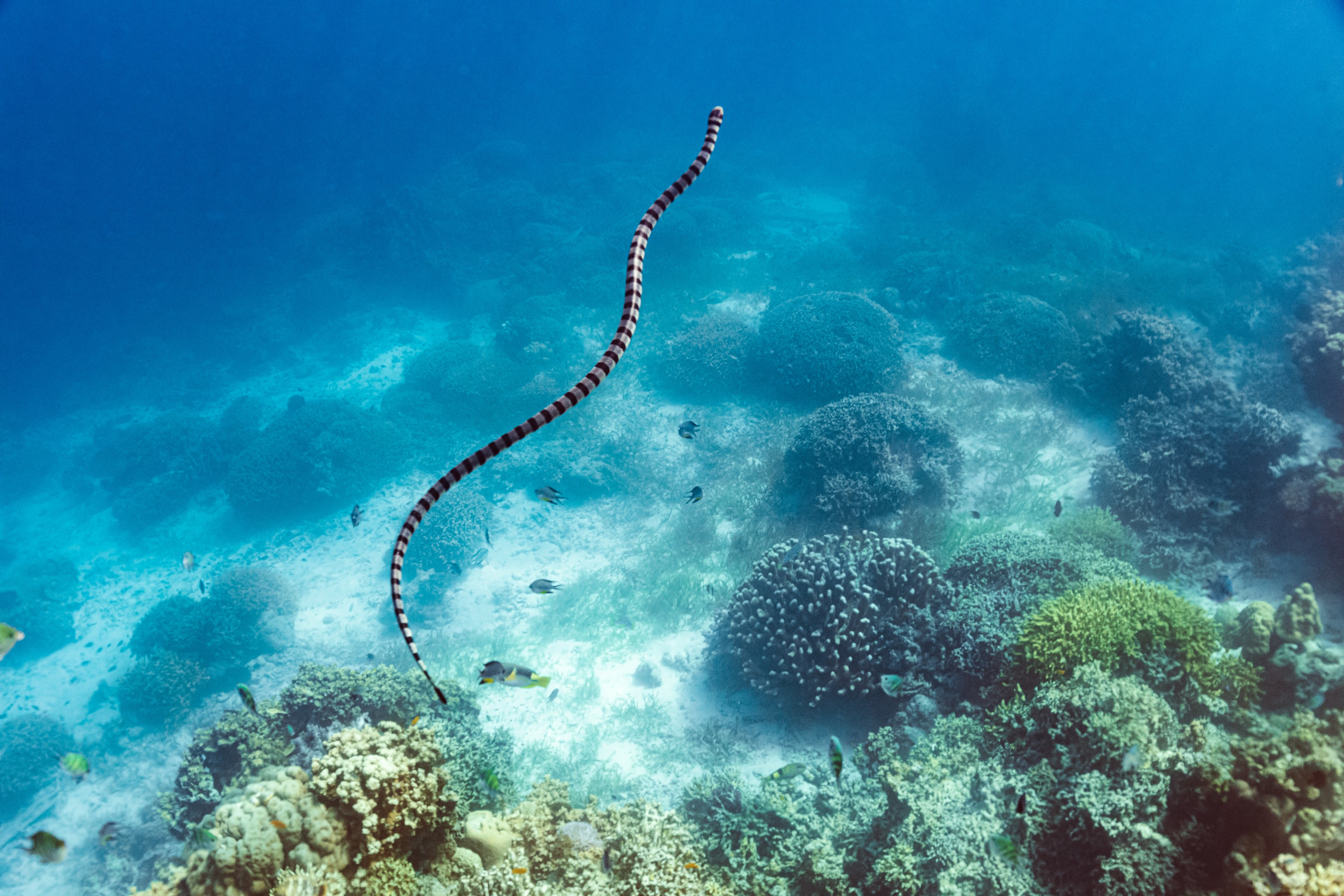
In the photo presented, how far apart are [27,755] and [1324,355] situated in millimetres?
26204

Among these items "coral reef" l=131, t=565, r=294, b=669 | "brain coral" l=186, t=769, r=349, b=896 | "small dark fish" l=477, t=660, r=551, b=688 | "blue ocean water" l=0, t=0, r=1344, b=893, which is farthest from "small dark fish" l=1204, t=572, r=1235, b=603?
"coral reef" l=131, t=565, r=294, b=669

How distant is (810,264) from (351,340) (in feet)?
63.0

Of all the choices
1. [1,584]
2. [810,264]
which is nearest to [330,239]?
[1,584]

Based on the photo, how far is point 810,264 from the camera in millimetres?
21375

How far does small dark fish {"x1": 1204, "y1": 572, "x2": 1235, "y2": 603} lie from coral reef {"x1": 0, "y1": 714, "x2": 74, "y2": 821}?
18983 mm

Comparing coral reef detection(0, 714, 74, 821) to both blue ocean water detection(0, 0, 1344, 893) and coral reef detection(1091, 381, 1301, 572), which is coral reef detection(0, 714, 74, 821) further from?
coral reef detection(1091, 381, 1301, 572)

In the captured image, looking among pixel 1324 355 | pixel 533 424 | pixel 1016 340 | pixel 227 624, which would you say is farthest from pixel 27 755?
pixel 1324 355

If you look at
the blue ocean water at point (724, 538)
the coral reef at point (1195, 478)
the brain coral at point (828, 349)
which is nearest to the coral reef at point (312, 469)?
the blue ocean water at point (724, 538)

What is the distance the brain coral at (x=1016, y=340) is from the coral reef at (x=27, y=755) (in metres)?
21.3

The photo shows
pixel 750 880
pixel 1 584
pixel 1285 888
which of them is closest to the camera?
pixel 1285 888

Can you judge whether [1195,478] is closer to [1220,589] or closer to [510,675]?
[1220,589]

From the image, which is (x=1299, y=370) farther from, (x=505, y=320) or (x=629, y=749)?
(x=505, y=320)

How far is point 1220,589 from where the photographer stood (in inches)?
224

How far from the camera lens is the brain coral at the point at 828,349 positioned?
1309 cm
